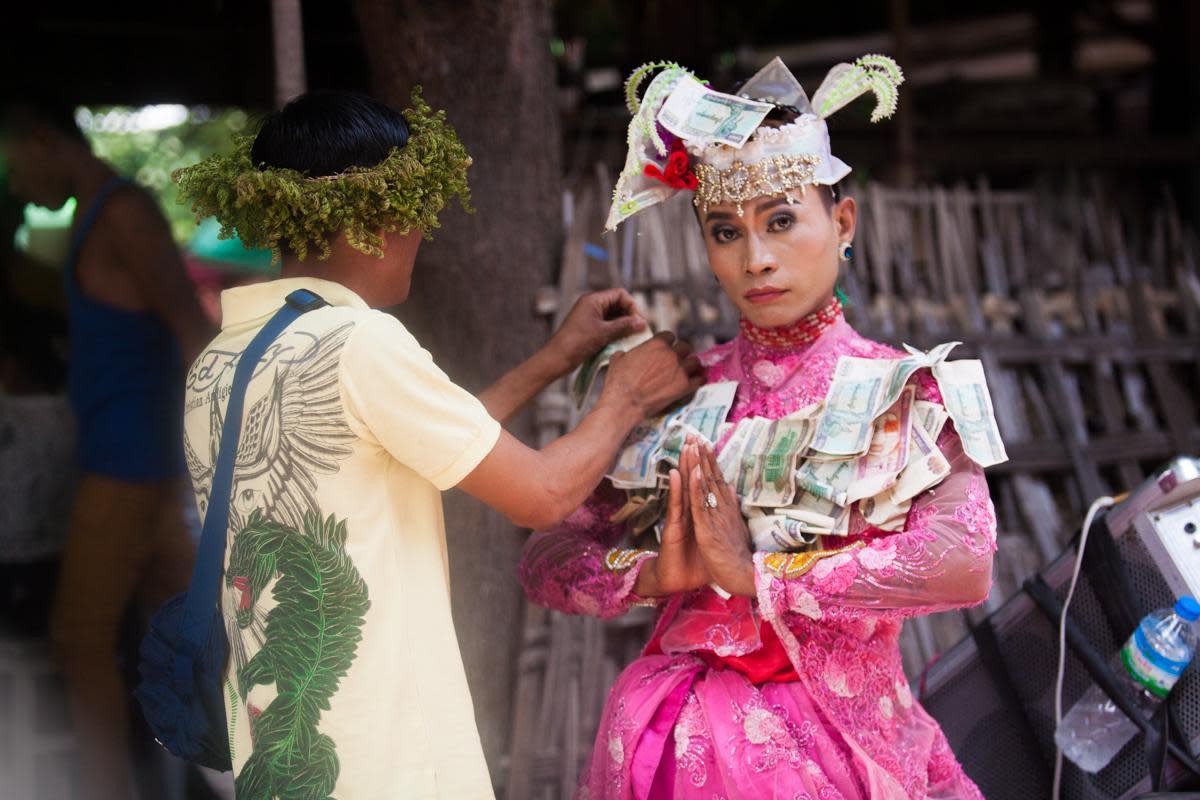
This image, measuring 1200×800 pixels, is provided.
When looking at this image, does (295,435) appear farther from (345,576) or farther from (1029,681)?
(1029,681)

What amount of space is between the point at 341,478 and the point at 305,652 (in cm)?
28

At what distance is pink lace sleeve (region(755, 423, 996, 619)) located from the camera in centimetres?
200

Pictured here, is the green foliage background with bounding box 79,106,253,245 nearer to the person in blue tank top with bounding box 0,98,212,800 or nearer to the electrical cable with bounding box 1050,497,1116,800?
the person in blue tank top with bounding box 0,98,212,800

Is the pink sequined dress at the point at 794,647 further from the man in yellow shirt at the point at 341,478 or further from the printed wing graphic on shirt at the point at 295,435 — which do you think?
the printed wing graphic on shirt at the point at 295,435

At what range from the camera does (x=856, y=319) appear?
4074 millimetres

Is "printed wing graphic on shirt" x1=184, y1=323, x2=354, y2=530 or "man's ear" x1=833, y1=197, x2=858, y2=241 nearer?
"printed wing graphic on shirt" x1=184, y1=323, x2=354, y2=530

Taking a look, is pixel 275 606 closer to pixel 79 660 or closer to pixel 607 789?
pixel 607 789

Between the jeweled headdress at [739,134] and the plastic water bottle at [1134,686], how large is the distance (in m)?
1.12

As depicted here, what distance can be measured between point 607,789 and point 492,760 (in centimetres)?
116

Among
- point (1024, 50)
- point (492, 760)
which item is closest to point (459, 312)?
point (492, 760)

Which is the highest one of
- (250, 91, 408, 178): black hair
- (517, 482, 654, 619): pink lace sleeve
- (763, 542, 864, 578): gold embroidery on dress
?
(250, 91, 408, 178): black hair

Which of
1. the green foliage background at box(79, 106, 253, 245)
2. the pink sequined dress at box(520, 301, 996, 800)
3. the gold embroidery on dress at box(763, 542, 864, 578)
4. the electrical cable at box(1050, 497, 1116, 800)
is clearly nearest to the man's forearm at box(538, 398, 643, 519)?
the pink sequined dress at box(520, 301, 996, 800)

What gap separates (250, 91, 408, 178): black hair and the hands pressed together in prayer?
0.79m

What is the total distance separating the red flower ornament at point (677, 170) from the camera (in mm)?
2322
